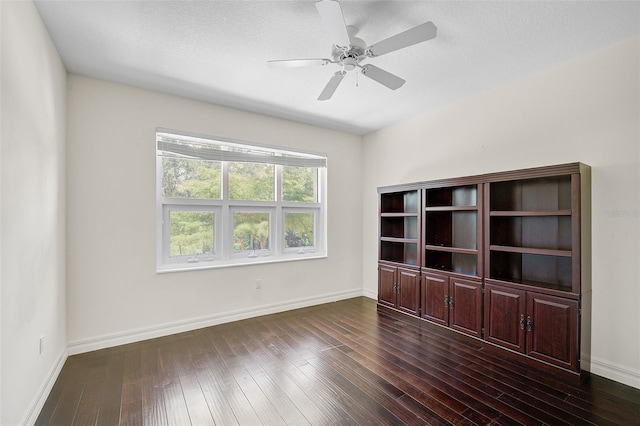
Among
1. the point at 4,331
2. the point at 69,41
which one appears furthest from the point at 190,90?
the point at 4,331

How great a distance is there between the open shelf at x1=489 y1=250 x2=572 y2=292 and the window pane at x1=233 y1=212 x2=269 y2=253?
2811 millimetres

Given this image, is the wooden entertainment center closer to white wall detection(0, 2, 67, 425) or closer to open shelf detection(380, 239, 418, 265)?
open shelf detection(380, 239, 418, 265)

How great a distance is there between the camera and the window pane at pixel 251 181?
3.99m

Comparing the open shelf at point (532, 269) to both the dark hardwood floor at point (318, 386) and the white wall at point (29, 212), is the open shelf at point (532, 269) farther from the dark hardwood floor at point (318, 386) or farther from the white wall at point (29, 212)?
the white wall at point (29, 212)

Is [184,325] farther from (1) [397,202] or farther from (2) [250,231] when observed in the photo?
(1) [397,202]

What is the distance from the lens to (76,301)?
2.92 m

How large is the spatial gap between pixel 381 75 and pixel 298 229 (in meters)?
2.68

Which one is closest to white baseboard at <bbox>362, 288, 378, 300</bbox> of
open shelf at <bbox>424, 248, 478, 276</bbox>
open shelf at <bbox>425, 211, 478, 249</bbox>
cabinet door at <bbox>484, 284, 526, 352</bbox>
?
open shelf at <bbox>424, 248, 478, 276</bbox>

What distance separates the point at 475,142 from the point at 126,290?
423cm

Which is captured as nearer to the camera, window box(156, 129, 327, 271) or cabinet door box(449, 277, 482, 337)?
cabinet door box(449, 277, 482, 337)

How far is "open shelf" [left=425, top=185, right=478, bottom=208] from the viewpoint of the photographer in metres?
3.61

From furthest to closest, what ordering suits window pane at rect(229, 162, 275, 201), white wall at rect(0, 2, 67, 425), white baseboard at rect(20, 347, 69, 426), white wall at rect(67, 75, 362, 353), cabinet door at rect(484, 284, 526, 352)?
window pane at rect(229, 162, 275, 201) < white wall at rect(67, 75, 362, 353) < cabinet door at rect(484, 284, 526, 352) < white baseboard at rect(20, 347, 69, 426) < white wall at rect(0, 2, 67, 425)

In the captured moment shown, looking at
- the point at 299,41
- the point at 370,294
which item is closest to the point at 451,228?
the point at 370,294

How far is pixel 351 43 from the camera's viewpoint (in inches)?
84.4
